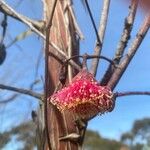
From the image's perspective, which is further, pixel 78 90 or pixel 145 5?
pixel 78 90

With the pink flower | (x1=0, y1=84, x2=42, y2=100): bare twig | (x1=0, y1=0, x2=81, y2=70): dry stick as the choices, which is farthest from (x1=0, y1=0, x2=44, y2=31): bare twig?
the pink flower

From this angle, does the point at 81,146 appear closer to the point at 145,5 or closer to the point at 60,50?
the point at 60,50

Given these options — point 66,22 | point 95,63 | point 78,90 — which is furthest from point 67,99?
point 66,22

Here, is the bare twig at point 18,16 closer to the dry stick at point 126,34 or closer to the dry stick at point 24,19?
the dry stick at point 24,19

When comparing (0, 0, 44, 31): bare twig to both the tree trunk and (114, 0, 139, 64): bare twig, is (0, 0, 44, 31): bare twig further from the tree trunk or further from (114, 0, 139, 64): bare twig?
(114, 0, 139, 64): bare twig

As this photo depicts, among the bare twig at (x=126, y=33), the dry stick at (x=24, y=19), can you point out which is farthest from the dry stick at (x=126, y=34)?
the dry stick at (x=24, y=19)

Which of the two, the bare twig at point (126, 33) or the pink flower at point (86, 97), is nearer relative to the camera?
the pink flower at point (86, 97)
